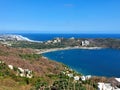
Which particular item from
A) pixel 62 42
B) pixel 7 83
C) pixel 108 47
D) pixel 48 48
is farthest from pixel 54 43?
pixel 7 83

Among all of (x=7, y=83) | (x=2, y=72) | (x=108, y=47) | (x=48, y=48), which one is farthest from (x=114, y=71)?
(x=108, y=47)

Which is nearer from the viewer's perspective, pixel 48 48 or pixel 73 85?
pixel 73 85

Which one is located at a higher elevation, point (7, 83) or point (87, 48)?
point (7, 83)

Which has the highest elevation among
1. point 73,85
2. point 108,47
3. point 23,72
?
point 73,85

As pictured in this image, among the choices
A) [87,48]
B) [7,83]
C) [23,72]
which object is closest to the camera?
[7,83]

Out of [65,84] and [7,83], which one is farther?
[7,83]

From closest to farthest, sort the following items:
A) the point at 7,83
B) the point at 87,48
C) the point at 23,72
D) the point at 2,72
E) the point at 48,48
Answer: the point at 7,83 < the point at 2,72 < the point at 23,72 < the point at 48,48 < the point at 87,48

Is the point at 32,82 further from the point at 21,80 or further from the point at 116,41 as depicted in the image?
the point at 116,41

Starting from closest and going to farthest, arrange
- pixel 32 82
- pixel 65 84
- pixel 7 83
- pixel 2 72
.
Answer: pixel 65 84, pixel 7 83, pixel 32 82, pixel 2 72

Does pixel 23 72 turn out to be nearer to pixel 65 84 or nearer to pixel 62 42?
pixel 65 84

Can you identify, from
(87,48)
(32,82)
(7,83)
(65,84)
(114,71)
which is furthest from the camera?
(87,48)
